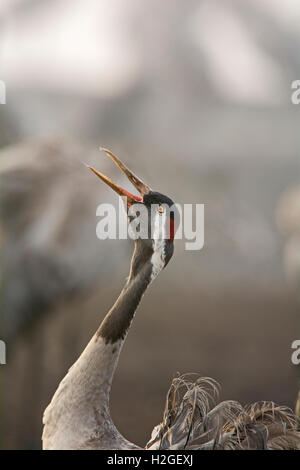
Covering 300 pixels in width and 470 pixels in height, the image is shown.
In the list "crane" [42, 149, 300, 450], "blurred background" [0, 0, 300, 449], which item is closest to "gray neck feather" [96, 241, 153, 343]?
"crane" [42, 149, 300, 450]

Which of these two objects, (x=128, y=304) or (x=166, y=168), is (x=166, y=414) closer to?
(x=128, y=304)

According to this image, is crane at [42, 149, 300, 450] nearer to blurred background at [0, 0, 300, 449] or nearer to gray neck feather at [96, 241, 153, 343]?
gray neck feather at [96, 241, 153, 343]

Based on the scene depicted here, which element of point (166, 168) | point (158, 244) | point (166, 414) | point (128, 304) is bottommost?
point (166, 414)

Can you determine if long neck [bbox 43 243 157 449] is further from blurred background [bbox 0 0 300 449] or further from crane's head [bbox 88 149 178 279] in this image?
blurred background [bbox 0 0 300 449]

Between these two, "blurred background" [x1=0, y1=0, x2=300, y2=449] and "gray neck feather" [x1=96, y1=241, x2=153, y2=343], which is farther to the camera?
"blurred background" [x1=0, y1=0, x2=300, y2=449]

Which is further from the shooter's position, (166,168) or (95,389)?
(166,168)

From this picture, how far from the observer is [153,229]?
1.03 metres

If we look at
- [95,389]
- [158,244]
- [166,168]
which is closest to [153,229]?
[158,244]

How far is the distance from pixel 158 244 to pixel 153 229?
31 mm

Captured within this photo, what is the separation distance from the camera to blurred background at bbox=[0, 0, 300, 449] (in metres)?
1.42

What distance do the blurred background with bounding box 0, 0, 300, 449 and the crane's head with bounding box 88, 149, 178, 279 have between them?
15.0 inches

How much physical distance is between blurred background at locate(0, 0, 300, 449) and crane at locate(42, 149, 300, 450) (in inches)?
15.4

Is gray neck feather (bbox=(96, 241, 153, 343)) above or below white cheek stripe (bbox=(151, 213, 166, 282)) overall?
below

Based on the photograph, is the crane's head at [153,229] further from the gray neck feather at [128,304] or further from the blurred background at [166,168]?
the blurred background at [166,168]
